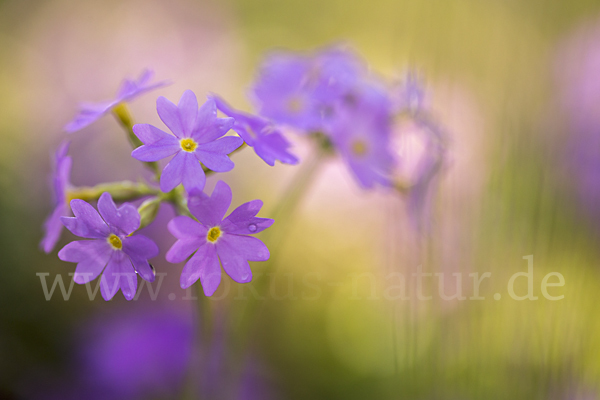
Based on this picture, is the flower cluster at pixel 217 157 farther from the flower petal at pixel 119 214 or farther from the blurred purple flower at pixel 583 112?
the blurred purple flower at pixel 583 112

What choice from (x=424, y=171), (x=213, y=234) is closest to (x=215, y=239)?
(x=213, y=234)

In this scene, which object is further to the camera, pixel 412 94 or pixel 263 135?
pixel 412 94

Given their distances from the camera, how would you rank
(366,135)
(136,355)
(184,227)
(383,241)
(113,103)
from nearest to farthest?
1. (184,227)
2. (113,103)
3. (366,135)
4. (136,355)
5. (383,241)

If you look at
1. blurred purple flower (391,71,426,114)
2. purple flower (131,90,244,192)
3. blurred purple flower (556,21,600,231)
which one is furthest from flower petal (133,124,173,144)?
blurred purple flower (556,21,600,231)

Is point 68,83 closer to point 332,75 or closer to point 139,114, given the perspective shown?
point 139,114

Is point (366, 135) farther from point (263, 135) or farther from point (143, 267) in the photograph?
point (143, 267)
